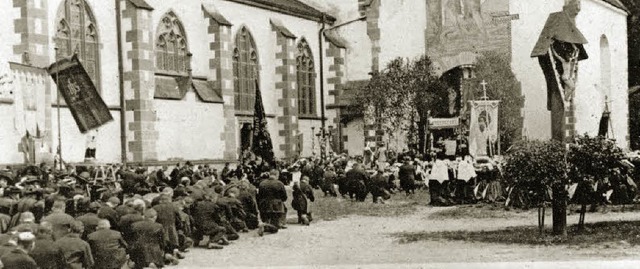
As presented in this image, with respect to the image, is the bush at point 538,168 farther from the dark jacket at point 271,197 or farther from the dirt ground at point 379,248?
the dark jacket at point 271,197

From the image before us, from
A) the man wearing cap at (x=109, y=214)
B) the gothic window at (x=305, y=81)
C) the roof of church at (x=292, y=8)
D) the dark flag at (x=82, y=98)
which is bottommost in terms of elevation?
the man wearing cap at (x=109, y=214)

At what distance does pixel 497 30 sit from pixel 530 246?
909 inches

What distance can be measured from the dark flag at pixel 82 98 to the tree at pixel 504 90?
61.8 ft

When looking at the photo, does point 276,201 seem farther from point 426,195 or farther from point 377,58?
point 377,58

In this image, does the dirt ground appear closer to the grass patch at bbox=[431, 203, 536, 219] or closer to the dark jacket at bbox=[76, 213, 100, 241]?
the grass patch at bbox=[431, 203, 536, 219]

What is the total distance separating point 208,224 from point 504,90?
2106cm

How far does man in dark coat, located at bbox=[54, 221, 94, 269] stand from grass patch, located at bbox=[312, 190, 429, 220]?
10218mm

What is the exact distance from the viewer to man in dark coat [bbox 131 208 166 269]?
12.2m

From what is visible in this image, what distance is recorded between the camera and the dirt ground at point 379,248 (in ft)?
40.8

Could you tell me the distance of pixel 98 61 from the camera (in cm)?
2870

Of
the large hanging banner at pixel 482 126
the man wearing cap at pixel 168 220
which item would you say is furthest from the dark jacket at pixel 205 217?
the large hanging banner at pixel 482 126

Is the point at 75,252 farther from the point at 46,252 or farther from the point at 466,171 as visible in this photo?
the point at 466,171

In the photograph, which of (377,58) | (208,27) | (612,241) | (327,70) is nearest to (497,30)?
(377,58)

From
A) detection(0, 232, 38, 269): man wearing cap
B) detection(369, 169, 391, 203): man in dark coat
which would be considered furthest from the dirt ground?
detection(369, 169, 391, 203): man in dark coat
